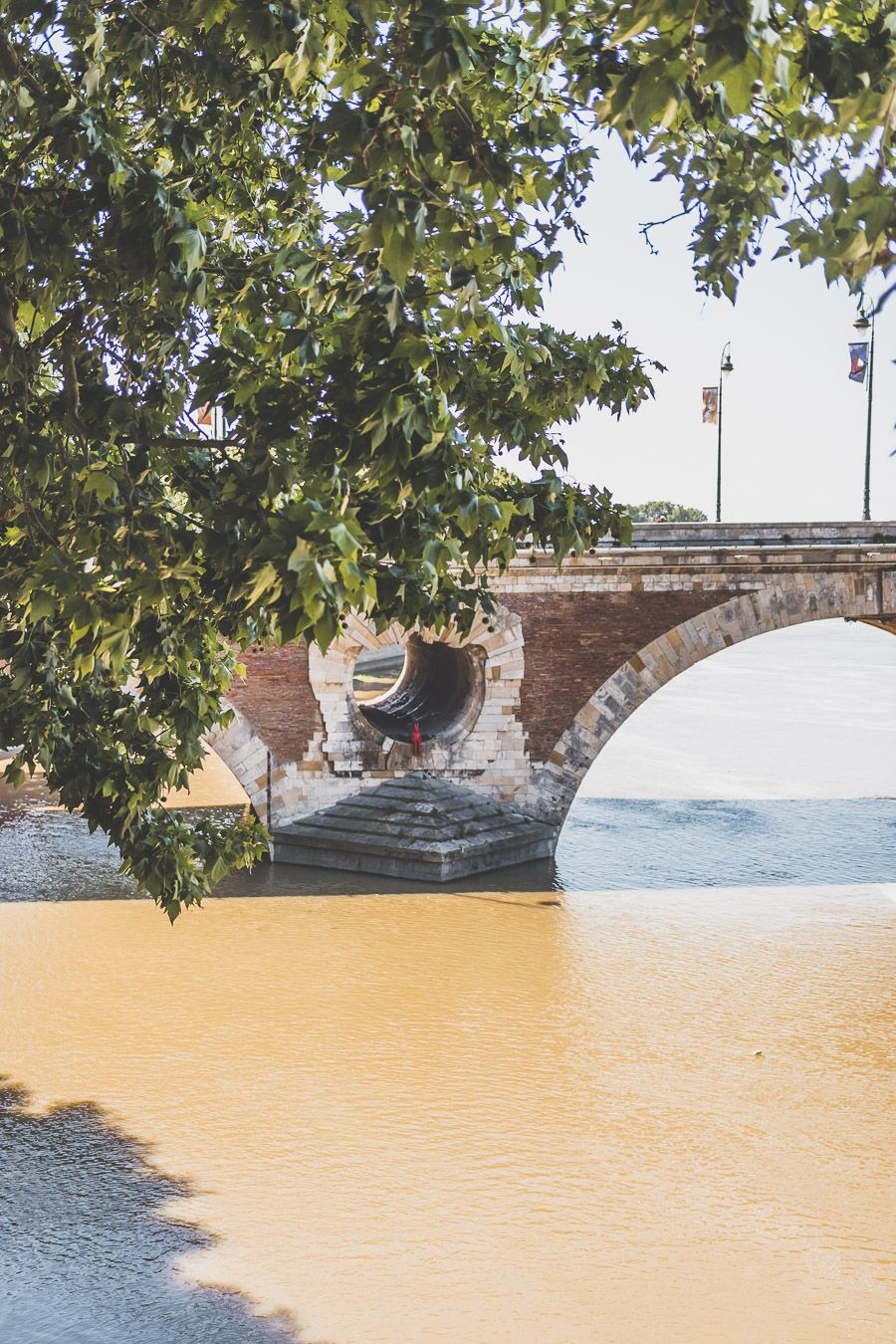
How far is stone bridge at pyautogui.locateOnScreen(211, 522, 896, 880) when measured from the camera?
1894 cm

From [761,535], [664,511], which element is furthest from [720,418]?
[664,511]

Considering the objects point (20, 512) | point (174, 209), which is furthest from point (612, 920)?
point (174, 209)

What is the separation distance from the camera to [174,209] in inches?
208

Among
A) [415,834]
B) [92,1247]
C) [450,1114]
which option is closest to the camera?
[92,1247]

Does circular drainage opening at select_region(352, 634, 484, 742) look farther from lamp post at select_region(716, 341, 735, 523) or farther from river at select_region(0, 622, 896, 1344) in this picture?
lamp post at select_region(716, 341, 735, 523)

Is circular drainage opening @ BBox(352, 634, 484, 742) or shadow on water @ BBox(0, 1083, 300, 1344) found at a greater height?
circular drainage opening @ BBox(352, 634, 484, 742)

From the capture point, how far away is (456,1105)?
11031 millimetres

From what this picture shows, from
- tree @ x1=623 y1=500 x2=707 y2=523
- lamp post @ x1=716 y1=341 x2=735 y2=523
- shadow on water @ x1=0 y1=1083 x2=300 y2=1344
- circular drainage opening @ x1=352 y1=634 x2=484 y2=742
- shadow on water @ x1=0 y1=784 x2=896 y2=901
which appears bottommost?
shadow on water @ x1=0 y1=1083 x2=300 y2=1344

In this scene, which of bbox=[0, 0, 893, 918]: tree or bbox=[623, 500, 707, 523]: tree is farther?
bbox=[623, 500, 707, 523]: tree

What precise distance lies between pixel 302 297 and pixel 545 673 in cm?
1407

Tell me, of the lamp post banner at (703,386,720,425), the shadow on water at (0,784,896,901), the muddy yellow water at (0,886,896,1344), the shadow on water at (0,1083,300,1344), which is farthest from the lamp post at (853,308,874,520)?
the shadow on water at (0,1083,300,1344)

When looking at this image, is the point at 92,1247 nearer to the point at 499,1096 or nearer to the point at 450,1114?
the point at 450,1114

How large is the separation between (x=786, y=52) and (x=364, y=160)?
126 centimetres

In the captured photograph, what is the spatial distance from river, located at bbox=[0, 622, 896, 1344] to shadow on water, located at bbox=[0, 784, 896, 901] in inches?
4.0
